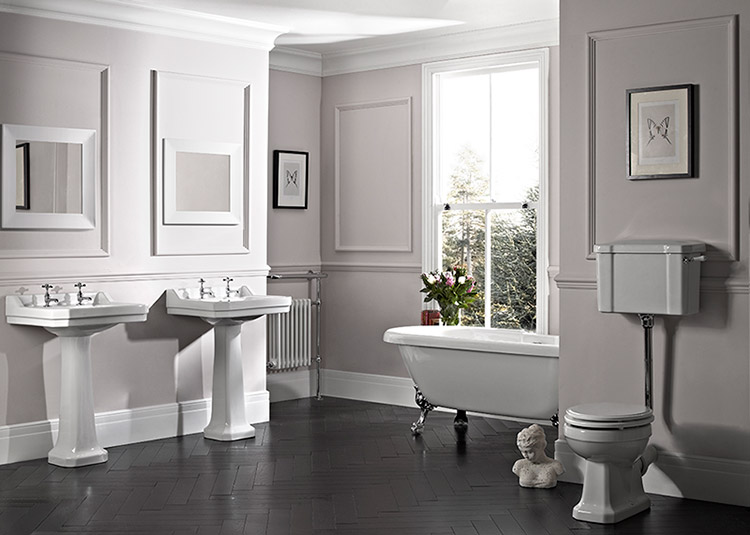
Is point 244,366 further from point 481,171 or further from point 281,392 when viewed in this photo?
point 481,171

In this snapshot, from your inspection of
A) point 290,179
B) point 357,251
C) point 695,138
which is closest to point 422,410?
point 357,251

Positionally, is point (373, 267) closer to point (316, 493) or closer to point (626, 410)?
point (316, 493)

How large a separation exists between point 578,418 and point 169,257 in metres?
3.05

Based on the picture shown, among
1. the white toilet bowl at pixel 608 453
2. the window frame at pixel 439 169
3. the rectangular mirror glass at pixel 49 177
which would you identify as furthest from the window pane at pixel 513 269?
the rectangular mirror glass at pixel 49 177

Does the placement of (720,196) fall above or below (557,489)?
above

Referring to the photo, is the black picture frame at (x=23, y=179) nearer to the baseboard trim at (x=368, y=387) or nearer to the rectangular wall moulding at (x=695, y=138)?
the baseboard trim at (x=368, y=387)

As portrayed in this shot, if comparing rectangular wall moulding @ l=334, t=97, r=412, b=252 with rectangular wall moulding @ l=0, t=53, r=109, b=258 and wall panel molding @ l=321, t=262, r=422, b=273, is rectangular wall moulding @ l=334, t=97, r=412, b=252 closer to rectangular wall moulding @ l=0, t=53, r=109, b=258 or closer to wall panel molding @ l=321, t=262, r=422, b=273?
wall panel molding @ l=321, t=262, r=422, b=273

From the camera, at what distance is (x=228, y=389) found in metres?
6.12

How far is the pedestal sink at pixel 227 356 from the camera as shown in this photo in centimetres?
604

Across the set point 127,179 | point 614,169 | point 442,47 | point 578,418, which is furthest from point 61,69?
point 578,418

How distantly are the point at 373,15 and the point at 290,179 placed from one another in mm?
1708

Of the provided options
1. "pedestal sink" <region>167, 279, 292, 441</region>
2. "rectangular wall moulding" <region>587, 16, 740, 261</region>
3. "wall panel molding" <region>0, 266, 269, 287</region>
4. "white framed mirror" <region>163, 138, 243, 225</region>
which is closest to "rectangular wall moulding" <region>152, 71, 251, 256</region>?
"white framed mirror" <region>163, 138, 243, 225</region>

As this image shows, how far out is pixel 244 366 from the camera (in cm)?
670

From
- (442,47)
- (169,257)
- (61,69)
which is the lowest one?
(169,257)
